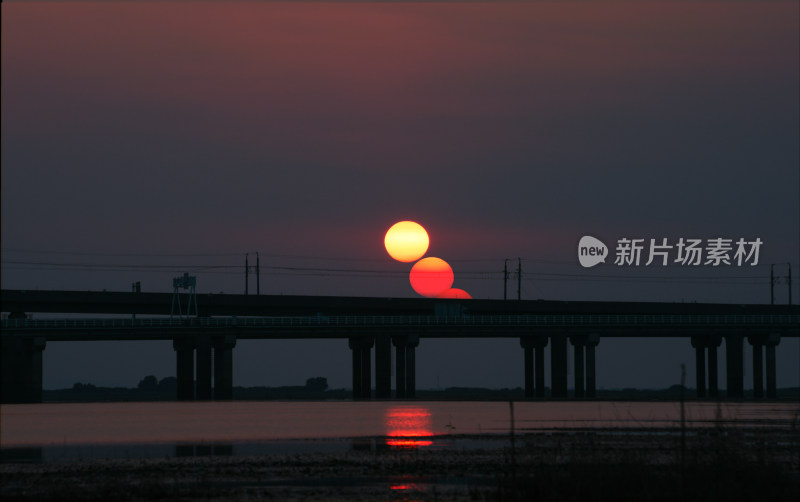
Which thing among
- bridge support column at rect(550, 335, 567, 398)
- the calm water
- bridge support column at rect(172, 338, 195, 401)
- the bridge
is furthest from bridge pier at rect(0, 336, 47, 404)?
bridge support column at rect(550, 335, 567, 398)

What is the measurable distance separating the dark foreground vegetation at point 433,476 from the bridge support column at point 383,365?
111 metres

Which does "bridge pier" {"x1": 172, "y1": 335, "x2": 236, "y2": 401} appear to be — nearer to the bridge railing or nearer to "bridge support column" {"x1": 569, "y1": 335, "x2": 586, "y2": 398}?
the bridge railing

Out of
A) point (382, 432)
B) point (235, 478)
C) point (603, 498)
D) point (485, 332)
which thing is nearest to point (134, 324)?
point (485, 332)

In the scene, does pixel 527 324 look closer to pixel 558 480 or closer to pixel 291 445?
pixel 291 445

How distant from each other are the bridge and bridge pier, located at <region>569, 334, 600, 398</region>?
16 centimetres

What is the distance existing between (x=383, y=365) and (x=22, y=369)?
46.8 metres

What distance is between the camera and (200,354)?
15600 cm

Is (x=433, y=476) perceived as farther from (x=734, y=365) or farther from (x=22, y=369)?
(x=734, y=365)

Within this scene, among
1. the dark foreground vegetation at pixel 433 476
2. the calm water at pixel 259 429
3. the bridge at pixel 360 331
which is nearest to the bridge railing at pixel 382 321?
the bridge at pixel 360 331

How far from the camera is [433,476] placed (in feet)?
131

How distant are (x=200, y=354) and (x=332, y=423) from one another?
7852 centimetres

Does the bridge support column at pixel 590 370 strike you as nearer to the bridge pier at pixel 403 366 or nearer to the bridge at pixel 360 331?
the bridge at pixel 360 331

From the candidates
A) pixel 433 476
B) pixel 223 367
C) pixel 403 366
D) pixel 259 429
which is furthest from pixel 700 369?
pixel 433 476

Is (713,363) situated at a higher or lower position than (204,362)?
lower
